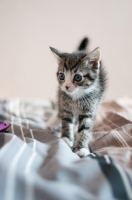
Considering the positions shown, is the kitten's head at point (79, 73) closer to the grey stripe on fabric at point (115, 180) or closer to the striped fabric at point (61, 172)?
the striped fabric at point (61, 172)

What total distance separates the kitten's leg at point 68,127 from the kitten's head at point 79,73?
118 mm

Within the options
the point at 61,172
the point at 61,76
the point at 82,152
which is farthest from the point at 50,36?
the point at 61,172

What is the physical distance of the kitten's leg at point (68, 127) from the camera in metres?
0.93

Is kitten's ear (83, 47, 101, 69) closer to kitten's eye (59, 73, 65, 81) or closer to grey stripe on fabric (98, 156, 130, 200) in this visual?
kitten's eye (59, 73, 65, 81)

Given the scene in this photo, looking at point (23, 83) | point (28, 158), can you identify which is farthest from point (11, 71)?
point (28, 158)

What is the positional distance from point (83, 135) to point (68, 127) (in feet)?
0.36

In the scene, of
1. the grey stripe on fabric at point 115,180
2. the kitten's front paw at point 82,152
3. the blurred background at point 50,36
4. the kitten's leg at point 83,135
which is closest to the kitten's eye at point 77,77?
the kitten's leg at point 83,135

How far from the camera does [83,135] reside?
2.94 ft

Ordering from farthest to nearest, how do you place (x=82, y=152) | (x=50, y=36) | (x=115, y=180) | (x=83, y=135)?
1. (x=50, y=36)
2. (x=83, y=135)
3. (x=82, y=152)
4. (x=115, y=180)

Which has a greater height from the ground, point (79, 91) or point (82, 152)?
point (79, 91)

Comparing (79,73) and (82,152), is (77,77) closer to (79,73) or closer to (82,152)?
(79,73)

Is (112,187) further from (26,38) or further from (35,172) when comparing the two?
(26,38)

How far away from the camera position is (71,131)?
981mm

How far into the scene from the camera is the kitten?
901 mm
